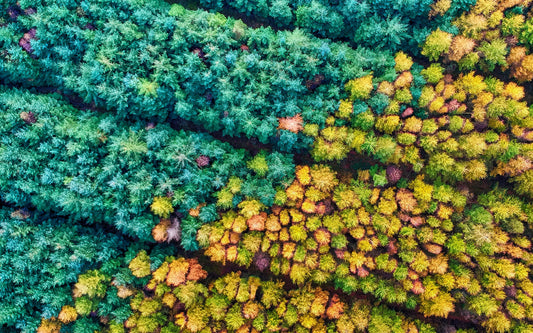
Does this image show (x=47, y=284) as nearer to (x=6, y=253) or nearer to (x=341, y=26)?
(x=6, y=253)

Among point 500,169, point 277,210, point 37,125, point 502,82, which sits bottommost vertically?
point 277,210

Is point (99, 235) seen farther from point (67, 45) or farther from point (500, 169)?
point (500, 169)

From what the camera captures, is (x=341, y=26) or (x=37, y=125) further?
(x=341, y=26)

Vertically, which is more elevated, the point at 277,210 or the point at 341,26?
the point at 341,26

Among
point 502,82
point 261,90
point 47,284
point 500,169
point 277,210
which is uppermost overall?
point 502,82

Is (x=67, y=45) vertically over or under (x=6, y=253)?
over

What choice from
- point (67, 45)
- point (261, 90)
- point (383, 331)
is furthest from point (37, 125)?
point (383, 331)

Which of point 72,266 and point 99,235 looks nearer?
point 72,266

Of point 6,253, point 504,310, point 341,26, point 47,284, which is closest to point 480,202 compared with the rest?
point 504,310

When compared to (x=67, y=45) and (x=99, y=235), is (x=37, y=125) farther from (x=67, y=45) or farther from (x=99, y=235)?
(x=99, y=235)
